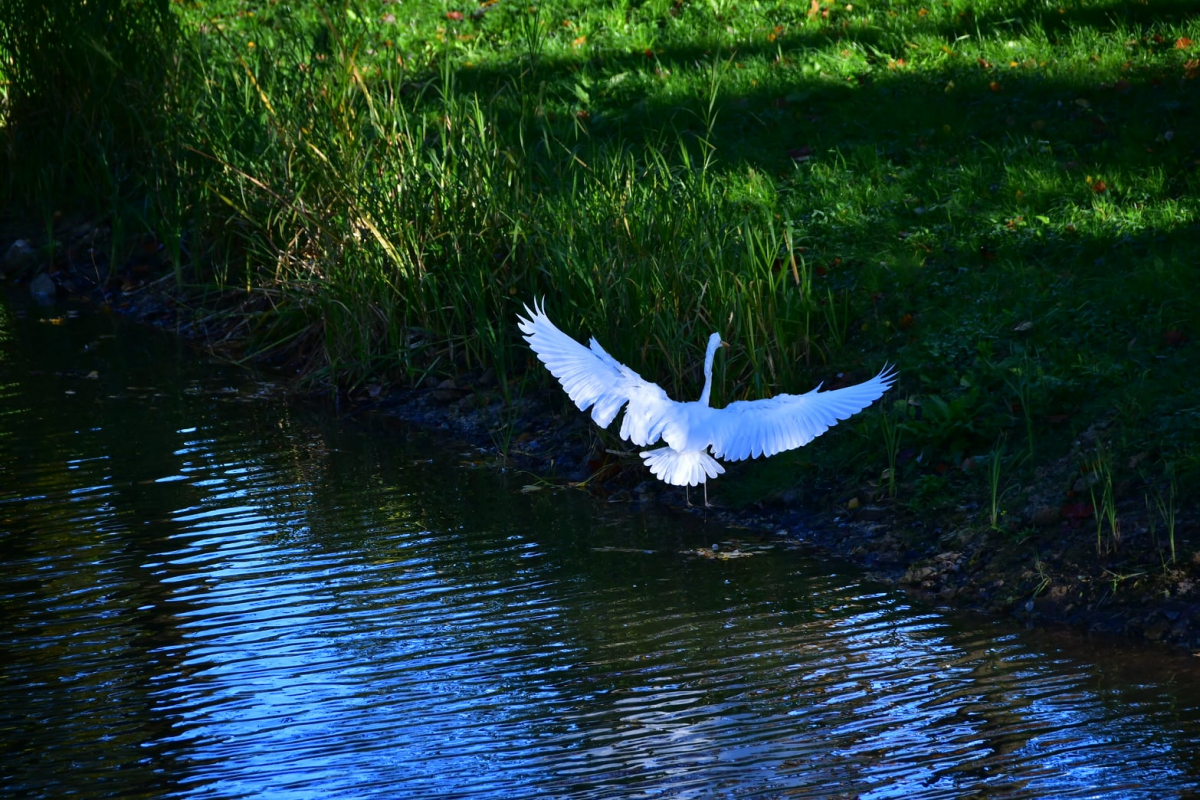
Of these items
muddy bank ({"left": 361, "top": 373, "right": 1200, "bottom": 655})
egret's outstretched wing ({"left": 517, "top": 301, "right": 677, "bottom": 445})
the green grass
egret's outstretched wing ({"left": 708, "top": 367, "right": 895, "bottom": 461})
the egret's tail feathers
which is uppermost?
the green grass

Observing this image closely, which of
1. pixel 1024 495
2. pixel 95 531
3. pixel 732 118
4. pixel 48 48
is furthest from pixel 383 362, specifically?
pixel 48 48

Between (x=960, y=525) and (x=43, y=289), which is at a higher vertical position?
(x=43, y=289)

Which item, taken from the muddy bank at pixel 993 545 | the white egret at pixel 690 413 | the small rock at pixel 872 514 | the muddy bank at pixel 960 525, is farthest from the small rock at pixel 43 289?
the small rock at pixel 872 514

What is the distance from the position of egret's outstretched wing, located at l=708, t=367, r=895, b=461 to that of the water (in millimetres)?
489

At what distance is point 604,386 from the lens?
18.3ft

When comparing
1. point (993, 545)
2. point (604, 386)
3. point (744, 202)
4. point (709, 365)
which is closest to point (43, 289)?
point (744, 202)

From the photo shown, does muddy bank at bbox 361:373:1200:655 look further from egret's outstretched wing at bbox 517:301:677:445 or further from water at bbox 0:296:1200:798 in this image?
egret's outstretched wing at bbox 517:301:677:445

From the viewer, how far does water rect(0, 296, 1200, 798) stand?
3.71m

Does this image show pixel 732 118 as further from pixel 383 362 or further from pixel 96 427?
pixel 96 427

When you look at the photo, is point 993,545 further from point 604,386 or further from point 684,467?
point 604,386

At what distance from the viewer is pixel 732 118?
360 inches

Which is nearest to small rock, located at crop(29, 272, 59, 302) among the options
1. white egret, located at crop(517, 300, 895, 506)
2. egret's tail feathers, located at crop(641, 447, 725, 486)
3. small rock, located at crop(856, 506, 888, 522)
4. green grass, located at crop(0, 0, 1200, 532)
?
green grass, located at crop(0, 0, 1200, 532)

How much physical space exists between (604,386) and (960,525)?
158 centimetres

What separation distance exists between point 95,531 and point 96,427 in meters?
1.68
